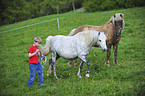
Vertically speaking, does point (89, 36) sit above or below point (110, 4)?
below

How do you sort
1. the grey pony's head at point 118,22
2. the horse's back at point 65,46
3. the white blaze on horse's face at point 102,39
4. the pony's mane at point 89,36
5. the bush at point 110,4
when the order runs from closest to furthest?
the white blaze on horse's face at point 102,39
the pony's mane at point 89,36
the horse's back at point 65,46
the grey pony's head at point 118,22
the bush at point 110,4

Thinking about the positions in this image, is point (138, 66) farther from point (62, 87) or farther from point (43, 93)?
point (43, 93)

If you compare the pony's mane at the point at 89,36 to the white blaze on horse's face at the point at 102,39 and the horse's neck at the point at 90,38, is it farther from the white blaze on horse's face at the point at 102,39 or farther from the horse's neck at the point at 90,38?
the white blaze on horse's face at the point at 102,39

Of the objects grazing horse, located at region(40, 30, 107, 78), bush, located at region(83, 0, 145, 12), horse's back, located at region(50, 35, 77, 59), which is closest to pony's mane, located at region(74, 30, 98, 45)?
grazing horse, located at region(40, 30, 107, 78)

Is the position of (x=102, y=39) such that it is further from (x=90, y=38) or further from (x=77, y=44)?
(x=77, y=44)

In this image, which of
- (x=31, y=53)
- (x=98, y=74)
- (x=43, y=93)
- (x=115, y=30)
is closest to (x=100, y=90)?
(x=98, y=74)

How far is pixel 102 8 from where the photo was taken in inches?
1314

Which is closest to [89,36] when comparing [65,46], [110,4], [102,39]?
[102,39]

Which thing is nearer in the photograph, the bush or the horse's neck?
the horse's neck

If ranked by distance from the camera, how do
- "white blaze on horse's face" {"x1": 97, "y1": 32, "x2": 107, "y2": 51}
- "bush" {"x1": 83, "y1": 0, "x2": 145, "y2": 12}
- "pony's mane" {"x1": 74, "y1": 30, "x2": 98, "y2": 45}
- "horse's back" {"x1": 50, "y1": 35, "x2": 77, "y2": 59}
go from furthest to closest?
1. "bush" {"x1": 83, "y1": 0, "x2": 145, "y2": 12}
2. "horse's back" {"x1": 50, "y1": 35, "x2": 77, "y2": 59}
3. "pony's mane" {"x1": 74, "y1": 30, "x2": 98, "y2": 45}
4. "white blaze on horse's face" {"x1": 97, "y1": 32, "x2": 107, "y2": 51}

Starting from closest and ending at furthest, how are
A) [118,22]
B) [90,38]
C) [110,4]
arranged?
[90,38] → [118,22] → [110,4]

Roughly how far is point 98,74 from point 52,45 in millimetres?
2882

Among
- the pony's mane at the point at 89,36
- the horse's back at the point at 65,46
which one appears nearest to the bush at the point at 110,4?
the pony's mane at the point at 89,36

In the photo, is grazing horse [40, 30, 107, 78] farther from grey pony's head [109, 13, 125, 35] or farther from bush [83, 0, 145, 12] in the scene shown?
bush [83, 0, 145, 12]
